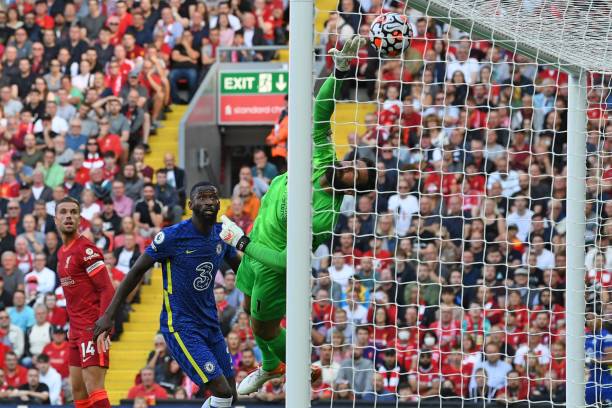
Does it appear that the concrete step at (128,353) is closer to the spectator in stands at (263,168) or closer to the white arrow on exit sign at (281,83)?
the spectator in stands at (263,168)

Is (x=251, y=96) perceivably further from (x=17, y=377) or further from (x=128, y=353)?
(x=17, y=377)

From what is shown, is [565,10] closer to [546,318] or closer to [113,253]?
[546,318]

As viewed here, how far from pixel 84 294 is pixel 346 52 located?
3.08 m

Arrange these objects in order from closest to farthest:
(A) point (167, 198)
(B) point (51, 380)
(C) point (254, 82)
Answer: (B) point (51, 380)
(A) point (167, 198)
(C) point (254, 82)

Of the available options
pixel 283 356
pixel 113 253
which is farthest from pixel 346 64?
pixel 113 253

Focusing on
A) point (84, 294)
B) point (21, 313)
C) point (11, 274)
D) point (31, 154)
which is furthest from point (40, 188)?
point (84, 294)

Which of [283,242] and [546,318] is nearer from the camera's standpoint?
[283,242]

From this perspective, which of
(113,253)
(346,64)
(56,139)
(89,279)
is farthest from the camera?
(56,139)

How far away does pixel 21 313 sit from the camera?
Result: 640 inches

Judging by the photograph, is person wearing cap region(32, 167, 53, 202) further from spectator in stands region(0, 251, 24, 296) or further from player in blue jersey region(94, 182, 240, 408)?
player in blue jersey region(94, 182, 240, 408)

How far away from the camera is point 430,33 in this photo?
17328 millimetres

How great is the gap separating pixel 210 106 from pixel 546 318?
7477mm

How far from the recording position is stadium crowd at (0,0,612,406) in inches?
533

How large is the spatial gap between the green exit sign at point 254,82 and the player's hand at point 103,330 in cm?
915
